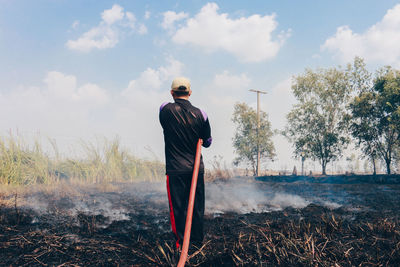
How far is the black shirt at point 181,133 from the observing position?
144 inches

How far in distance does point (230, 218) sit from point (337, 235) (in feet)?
6.82

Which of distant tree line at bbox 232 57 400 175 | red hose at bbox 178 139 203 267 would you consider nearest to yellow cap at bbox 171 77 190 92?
red hose at bbox 178 139 203 267

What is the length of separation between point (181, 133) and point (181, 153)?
25cm

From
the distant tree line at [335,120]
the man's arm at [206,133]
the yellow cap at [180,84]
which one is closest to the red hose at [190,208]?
the man's arm at [206,133]

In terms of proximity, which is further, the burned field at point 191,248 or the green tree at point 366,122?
the green tree at point 366,122

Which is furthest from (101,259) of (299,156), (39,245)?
(299,156)

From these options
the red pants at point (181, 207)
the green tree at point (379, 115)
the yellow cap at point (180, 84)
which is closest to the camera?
the red pants at point (181, 207)

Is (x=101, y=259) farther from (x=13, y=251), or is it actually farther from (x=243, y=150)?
(x=243, y=150)

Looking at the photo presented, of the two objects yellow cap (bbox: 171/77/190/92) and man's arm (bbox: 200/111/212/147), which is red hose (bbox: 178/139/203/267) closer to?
man's arm (bbox: 200/111/212/147)

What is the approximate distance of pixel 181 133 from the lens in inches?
145

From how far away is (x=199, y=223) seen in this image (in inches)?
146

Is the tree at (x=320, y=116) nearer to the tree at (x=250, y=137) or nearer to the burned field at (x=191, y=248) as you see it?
the tree at (x=250, y=137)

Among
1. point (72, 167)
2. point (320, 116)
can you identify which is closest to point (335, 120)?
point (320, 116)

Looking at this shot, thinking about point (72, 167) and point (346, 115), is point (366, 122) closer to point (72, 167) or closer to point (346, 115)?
point (346, 115)
